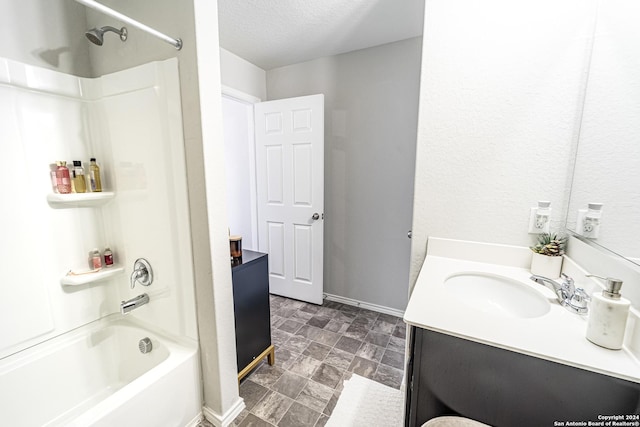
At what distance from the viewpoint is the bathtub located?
A: 3.50ft

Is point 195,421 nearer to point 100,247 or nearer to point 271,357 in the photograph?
point 271,357

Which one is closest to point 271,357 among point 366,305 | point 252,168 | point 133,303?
point 133,303

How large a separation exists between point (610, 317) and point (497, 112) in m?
0.86

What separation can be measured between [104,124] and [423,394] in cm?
193

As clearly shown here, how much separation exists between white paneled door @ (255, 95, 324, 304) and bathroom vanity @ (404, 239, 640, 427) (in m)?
1.58

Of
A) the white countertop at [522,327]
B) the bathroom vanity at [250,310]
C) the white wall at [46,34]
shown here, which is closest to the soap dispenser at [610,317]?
the white countertop at [522,327]

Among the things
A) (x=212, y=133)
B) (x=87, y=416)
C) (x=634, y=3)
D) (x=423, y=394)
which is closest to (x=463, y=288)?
(x=423, y=394)

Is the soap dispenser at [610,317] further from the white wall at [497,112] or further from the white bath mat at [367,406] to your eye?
the white bath mat at [367,406]

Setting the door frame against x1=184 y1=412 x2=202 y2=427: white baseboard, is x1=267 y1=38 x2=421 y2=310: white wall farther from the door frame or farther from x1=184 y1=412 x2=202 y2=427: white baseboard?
x1=184 y1=412 x2=202 y2=427: white baseboard

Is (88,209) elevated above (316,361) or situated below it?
above

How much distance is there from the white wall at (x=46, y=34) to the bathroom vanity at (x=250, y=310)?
138 cm

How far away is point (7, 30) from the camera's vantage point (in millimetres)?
1158

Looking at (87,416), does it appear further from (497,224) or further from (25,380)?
(497,224)

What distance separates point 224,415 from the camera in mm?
1343
